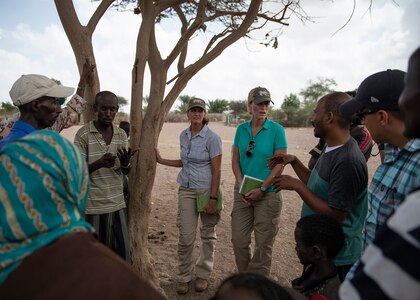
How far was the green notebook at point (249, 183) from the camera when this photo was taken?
3074mm

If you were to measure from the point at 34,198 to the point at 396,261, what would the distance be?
0.90 m

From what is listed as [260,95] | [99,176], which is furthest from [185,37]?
[99,176]

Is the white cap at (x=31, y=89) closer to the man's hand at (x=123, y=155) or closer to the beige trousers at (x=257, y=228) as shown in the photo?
the man's hand at (x=123, y=155)

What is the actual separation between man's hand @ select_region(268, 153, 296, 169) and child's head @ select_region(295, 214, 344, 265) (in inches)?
34.0

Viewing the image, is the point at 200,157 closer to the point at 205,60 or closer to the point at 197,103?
the point at 197,103

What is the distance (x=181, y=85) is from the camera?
3.39m

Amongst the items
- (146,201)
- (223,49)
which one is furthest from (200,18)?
(146,201)

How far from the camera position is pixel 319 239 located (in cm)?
179

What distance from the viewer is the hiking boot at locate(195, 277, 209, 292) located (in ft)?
10.6

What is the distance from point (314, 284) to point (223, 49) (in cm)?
250

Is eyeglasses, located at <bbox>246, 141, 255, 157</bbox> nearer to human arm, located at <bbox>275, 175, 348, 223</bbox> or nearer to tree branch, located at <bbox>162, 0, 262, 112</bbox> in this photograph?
tree branch, located at <bbox>162, 0, 262, 112</bbox>

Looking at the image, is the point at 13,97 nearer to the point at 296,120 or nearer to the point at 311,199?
the point at 311,199

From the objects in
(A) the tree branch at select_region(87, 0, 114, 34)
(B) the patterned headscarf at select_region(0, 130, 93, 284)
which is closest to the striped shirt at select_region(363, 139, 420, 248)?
(B) the patterned headscarf at select_region(0, 130, 93, 284)

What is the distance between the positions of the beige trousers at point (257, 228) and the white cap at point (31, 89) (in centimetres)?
200
